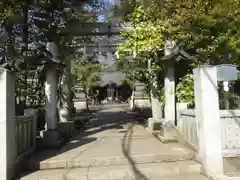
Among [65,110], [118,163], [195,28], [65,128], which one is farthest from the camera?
[65,110]

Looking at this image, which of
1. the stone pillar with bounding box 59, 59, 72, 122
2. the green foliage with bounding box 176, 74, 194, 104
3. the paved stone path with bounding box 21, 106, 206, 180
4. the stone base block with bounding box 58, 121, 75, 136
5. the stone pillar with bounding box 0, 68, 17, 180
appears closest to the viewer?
the stone pillar with bounding box 0, 68, 17, 180

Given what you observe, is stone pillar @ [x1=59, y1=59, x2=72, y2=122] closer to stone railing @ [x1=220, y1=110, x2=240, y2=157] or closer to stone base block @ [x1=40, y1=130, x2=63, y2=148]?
stone base block @ [x1=40, y1=130, x2=63, y2=148]

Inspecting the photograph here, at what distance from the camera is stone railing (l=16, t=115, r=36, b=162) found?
6676 mm

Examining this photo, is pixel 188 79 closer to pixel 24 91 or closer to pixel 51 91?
pixel 51 91

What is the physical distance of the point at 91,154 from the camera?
7.15m

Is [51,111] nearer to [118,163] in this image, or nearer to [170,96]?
[118,163]

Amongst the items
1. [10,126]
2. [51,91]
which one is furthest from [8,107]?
[51,91]

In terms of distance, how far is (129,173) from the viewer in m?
6.09

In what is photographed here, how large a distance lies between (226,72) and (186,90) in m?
3.19

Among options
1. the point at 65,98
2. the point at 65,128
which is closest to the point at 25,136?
the point at 65,128

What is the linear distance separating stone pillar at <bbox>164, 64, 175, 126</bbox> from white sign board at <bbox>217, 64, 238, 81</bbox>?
3.26 metres

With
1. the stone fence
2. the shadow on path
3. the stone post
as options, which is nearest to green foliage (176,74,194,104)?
the shadow on path

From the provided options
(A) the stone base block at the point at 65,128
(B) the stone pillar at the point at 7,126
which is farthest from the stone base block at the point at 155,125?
(B) the stone pillar at the point at 7,126

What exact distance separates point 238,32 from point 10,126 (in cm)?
630
